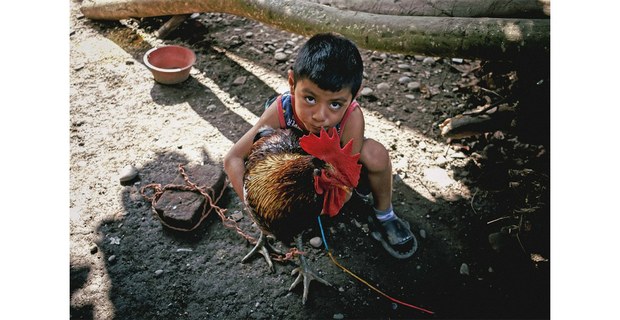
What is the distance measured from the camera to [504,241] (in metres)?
2.86

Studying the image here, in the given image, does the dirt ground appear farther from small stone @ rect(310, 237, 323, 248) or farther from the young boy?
the young boy

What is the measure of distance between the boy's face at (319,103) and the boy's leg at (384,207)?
0.45 m

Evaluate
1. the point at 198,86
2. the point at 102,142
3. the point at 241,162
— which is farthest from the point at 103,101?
the point at 241,162

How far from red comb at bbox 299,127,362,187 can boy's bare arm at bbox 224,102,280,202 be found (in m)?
0.60

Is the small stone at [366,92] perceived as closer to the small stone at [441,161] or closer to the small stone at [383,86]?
the small stone at [383,86]

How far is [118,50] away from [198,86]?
3.83ft

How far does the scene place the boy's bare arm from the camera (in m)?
2.47

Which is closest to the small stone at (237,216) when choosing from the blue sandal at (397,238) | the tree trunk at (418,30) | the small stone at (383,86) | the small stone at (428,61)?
the blue sandal at (397,238)

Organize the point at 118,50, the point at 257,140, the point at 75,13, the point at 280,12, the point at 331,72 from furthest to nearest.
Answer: the point at 75,13 → the point at 118,50 → the point at 280,12 → the point at 257,140 → the point at 331,72

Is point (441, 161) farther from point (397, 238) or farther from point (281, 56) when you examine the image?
point (281, 56)

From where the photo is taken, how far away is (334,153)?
6.46 ft

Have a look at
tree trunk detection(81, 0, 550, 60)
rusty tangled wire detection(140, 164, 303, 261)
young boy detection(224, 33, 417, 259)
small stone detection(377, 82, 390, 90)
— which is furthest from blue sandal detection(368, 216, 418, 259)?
small stone detection(377, 82, 390, 90)

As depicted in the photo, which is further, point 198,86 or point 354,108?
point 198,86

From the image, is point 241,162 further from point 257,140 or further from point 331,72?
point 331,72
